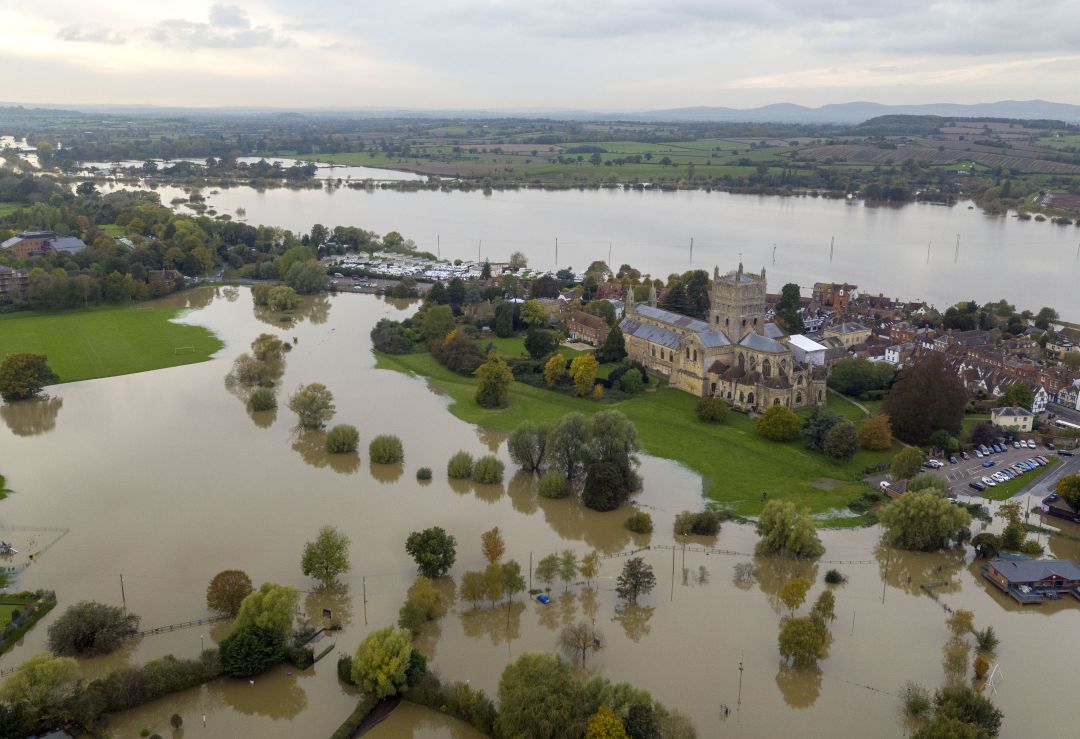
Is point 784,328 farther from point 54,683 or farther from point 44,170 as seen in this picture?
point 44,170

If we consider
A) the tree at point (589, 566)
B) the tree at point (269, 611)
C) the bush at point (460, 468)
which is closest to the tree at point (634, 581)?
the tree at point (589, 566)

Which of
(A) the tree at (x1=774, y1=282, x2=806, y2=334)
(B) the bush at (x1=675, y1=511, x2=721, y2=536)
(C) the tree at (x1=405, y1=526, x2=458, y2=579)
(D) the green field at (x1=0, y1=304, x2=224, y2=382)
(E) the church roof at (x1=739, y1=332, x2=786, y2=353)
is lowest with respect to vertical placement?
(B) the bush at (x1=675, y1=511, x2=721, y2=536)

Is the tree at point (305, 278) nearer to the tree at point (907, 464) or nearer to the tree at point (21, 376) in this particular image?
the tree at point (21, 376)

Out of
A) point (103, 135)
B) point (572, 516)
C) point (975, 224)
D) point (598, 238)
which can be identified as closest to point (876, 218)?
point (975, 224)

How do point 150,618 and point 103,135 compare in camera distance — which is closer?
point 150,618

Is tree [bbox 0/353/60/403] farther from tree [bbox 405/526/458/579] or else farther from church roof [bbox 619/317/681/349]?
church roof [bbox 619/317/681/349]

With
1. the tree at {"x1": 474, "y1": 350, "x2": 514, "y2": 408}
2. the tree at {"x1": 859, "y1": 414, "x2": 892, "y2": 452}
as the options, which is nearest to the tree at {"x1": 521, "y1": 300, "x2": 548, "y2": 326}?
the tree at {"x1": 474, "y1": 350, "x2": 514, "y2": 408}

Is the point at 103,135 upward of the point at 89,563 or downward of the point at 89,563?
upward
